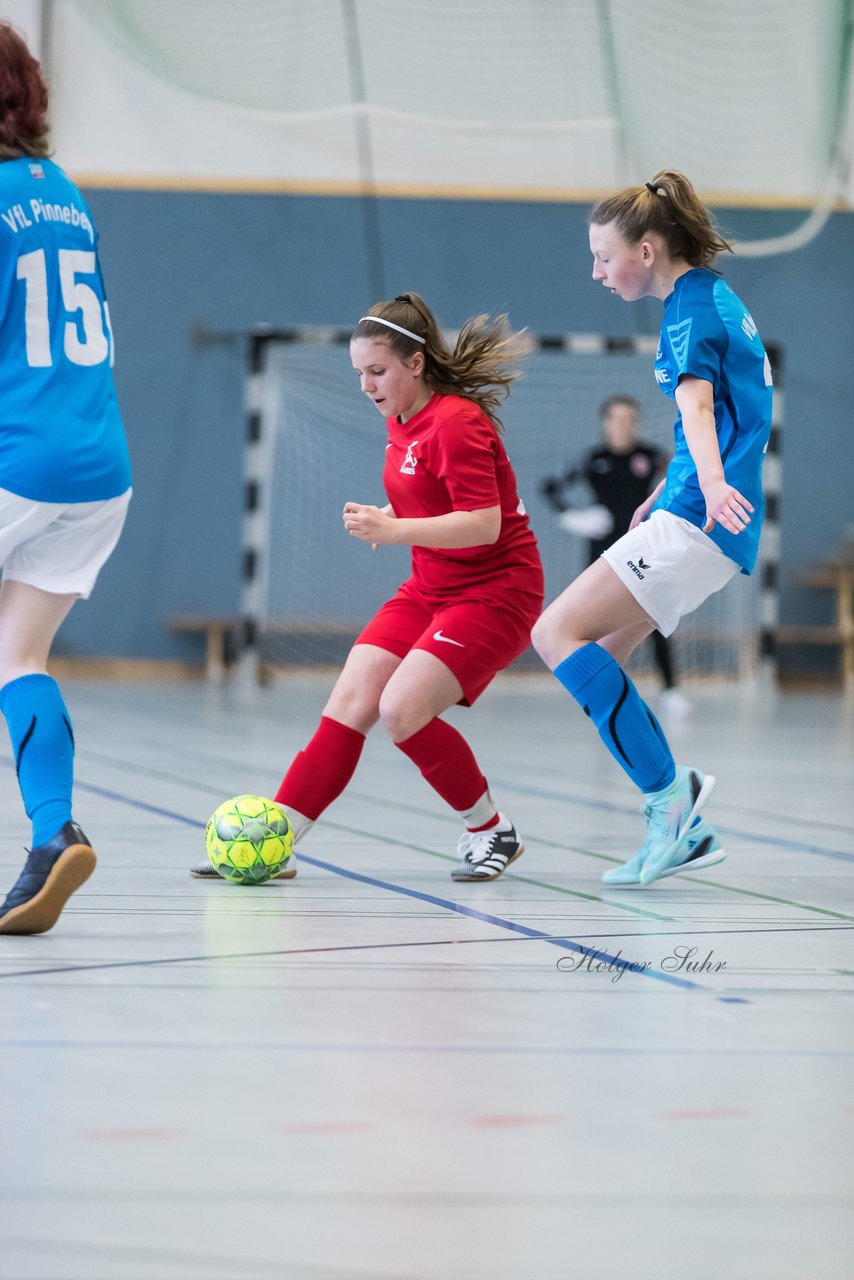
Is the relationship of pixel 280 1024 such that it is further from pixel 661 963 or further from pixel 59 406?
pixel 59 406

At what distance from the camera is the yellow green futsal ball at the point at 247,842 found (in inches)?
152

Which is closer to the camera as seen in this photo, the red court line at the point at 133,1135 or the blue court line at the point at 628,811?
the red court line at the point at 133,1135

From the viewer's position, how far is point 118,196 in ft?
42.5

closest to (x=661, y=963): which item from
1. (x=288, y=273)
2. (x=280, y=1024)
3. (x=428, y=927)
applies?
(x=428, y=927)

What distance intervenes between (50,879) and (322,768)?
118 centimetres

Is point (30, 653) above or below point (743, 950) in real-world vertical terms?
above

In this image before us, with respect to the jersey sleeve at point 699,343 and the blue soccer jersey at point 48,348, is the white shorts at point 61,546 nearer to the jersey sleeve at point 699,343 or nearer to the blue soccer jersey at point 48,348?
the blue soccer jersey at point 48,348

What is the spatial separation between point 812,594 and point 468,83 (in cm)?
493

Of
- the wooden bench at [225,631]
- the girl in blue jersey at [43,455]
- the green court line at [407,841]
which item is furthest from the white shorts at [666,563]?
the wooden bench at [225,631]

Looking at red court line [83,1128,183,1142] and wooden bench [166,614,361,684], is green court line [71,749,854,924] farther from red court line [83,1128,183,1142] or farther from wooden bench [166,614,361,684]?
wooden bench [166,614,361,684]

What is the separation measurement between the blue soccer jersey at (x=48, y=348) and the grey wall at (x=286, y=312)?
993 centimetres

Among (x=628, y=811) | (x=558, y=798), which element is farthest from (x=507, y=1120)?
(x=558, y=798)

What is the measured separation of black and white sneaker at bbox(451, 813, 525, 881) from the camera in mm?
4039

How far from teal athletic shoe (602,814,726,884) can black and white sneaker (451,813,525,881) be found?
26 centimetres
